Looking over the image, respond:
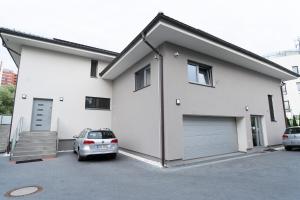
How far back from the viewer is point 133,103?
9523 millimetres

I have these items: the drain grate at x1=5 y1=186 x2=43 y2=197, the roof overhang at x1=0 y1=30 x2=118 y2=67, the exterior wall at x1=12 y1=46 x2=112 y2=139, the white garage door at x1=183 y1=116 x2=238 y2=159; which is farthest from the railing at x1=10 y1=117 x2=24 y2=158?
the white garage door at x1=183 y1=116 x2=238 y2=159

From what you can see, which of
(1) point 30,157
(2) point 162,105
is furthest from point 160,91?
(1) point 30,157

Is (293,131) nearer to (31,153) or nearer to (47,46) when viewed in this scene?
(31,153)

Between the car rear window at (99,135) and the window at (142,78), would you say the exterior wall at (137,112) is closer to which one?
the window at (142,78)

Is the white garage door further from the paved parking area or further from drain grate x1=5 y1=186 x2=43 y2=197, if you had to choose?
drain grate x1=5 y1=186 x2=43 y2=197

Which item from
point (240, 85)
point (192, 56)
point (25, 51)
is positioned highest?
point (25, 51)

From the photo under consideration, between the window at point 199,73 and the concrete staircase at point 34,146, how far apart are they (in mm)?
8117

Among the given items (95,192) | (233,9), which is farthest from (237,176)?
(233,9)

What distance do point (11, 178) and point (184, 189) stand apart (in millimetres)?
5434

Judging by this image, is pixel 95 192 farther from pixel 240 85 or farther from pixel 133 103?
pixel 240 85

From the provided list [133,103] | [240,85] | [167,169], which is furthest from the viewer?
[240,85]

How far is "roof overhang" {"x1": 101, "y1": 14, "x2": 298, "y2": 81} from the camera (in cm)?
645

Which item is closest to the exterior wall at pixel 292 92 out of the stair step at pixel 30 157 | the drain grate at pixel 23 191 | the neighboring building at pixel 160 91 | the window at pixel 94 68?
the neighboring building at pixel 160 91

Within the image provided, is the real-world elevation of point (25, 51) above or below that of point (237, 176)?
above
